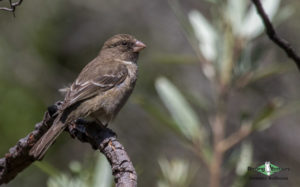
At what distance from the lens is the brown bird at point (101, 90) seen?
4753 millimetres

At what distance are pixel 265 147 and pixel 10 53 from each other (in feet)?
14.8

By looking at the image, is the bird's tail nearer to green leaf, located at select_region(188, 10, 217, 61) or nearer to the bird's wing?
the bird's wing

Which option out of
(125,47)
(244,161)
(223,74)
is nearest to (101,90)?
(125,47)

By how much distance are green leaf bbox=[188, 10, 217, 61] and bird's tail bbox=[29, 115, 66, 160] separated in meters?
1.32

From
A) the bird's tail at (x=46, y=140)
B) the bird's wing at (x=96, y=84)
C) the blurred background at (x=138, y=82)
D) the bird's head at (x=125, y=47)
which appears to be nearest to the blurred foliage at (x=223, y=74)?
the bird's tail at (x=46, y=140)

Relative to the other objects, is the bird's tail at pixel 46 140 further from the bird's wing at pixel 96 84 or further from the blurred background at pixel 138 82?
the blurred background at pixel 138 82

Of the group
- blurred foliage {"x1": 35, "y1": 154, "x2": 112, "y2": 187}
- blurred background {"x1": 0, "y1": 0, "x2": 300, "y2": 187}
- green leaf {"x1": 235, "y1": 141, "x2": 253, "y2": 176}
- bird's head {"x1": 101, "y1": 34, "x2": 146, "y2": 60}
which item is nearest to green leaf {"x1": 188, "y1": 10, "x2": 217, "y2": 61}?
green leaf {"x1": 235, "y1": 141, "x2": 253, "y2": 176}

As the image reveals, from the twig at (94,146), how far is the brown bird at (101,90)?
307mm

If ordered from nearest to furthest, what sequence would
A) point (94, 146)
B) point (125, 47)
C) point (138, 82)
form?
point (94, 146), point (125, 47), point (138, 82)

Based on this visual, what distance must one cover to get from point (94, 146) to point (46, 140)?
34cm

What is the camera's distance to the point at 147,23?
34.8ft

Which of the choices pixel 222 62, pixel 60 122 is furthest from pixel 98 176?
pixel 222 62

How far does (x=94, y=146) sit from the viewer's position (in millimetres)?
3793

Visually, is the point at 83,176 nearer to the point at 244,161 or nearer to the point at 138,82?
the point at 244,161
